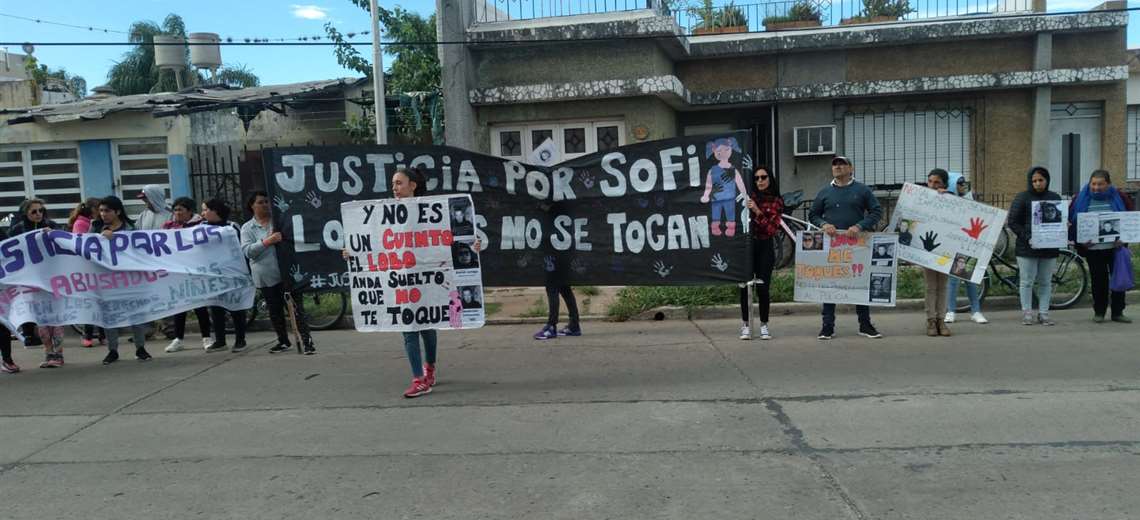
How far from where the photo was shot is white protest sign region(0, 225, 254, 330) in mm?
7855

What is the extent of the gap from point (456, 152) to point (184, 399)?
3.41m

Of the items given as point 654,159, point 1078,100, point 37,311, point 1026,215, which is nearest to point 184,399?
point 37,311

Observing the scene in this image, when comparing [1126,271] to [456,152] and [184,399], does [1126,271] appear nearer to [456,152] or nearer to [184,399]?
[456,152]

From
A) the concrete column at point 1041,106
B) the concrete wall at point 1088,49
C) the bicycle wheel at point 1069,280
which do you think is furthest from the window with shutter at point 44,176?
the concrete wall at point 1088,49

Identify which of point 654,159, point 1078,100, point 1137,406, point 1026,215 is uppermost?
point 1078,100

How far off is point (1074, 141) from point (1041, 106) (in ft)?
3.75

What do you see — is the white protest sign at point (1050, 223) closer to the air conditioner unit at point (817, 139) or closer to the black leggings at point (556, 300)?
the black leggings at point (556, 300)

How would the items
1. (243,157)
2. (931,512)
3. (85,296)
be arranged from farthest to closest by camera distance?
(243,157), (85,296), (931,512)

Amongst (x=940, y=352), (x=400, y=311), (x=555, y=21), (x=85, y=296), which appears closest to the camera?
(x=400, y=311)

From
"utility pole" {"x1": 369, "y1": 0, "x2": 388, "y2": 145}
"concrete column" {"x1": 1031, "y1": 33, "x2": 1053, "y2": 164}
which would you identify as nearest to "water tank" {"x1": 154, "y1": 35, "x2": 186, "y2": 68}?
"utility pole" {"x1": 369, "y1": 0, "x2": 388, "y2": 145}

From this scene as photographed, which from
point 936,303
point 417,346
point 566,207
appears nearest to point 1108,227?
point 936,303

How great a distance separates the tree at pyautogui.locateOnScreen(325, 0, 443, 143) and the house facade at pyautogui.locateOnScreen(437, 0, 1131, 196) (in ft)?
6.08

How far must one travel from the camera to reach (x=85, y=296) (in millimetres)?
8109

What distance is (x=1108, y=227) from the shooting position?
28.4ft
